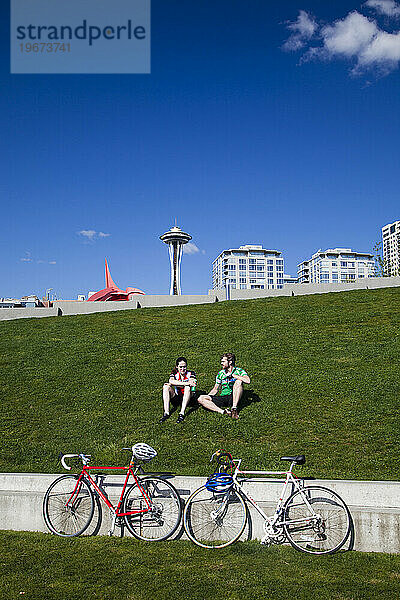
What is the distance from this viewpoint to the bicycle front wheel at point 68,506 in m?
5.72

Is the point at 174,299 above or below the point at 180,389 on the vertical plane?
above

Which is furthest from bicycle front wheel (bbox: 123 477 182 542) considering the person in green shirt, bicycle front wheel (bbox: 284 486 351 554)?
the person in green shirt

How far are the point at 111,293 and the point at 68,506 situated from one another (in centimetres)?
5295

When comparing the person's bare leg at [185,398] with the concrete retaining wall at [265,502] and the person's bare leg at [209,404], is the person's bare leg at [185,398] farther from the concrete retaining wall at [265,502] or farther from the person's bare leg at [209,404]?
the concrete retaining wall at [265,502]

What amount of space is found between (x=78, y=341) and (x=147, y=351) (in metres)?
3.34

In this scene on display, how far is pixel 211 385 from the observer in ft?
35.8

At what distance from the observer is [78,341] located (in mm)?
16859

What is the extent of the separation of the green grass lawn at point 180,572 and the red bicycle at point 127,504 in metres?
0.21

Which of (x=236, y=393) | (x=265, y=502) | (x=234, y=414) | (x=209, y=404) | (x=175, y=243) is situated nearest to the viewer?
(x=265, y=502)

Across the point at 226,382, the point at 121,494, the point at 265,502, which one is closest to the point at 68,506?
the point at 121,494

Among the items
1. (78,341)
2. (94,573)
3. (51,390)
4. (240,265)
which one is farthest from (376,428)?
(240,265)

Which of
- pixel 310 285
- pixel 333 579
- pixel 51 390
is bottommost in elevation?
pixel 333 579

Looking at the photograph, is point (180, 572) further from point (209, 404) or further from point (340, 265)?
point (340, 265)

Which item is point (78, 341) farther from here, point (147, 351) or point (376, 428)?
point (376, 428)
